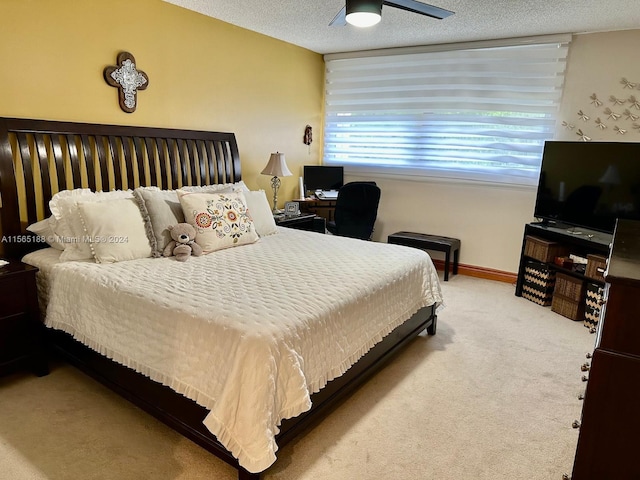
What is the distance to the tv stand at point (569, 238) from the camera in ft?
11.8

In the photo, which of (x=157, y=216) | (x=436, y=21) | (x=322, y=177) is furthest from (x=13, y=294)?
(x=436, y=21)

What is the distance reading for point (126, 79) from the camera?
332cm

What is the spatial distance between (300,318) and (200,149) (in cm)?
248

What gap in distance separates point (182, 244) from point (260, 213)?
906 mm

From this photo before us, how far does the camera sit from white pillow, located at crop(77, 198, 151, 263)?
103 inches

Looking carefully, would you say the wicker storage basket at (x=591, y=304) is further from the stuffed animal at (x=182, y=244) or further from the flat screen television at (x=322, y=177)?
the stuffed animal at (x=182, y=244)

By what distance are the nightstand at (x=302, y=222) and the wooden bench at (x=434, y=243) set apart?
841 millimetres

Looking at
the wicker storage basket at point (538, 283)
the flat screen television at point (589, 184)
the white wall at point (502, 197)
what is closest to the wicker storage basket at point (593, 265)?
the flat screen television at point (589, 184)

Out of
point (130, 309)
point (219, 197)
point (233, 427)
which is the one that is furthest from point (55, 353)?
point (233, 427)

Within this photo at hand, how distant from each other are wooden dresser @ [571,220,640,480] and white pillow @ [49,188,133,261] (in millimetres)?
2624

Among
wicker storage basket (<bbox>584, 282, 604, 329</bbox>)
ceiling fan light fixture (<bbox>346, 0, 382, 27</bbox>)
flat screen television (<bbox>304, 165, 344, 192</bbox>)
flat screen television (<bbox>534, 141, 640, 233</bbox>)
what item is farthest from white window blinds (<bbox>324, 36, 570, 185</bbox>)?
ceiling fan light fixture (<bbox>346, 0, 382, 27</bbox>)

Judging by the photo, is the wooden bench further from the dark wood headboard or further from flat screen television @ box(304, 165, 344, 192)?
the dark wood headboard

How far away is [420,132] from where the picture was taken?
500cm

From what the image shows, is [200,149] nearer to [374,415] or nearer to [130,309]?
[130,309]
